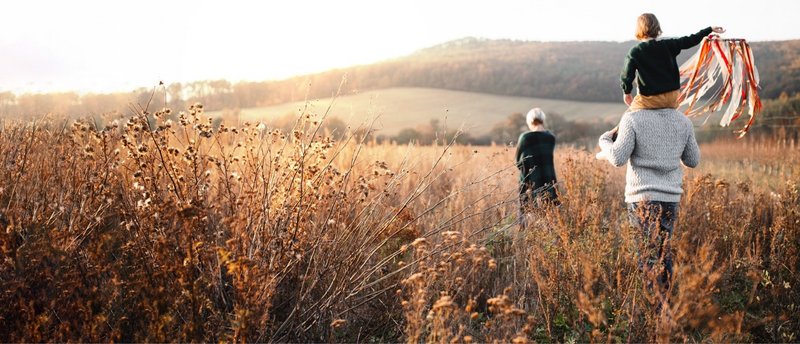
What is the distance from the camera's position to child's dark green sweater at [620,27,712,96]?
4.02m

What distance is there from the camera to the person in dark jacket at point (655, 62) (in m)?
4.02

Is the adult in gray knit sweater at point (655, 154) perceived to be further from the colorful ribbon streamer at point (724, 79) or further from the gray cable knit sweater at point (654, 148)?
the colorful ribbon streamer at point (724, 79)

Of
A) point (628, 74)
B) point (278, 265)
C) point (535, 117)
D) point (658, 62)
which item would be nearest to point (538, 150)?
point (535, 117)

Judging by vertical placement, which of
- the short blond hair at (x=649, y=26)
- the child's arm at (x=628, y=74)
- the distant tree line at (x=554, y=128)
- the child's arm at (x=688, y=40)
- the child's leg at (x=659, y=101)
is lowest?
the distant tree line at (x=554, y=128)

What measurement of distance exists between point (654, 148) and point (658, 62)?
22.2 inches

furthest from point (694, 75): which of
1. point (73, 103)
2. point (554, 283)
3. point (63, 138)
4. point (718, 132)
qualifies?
point (718, 132)

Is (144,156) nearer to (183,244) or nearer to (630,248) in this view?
(183,244)

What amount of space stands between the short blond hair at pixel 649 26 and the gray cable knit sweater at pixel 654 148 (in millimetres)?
498

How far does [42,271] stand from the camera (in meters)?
Answer: 3.00

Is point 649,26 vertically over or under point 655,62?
over

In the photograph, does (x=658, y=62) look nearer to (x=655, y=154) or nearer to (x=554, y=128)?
(x=655, y=154)

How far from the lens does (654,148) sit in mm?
4078

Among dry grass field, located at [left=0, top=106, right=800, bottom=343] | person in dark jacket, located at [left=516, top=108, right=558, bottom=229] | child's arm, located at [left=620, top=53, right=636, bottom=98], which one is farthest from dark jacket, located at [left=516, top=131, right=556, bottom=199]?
child's arm, located at [left=620, top=53, right=636, bottom=98]

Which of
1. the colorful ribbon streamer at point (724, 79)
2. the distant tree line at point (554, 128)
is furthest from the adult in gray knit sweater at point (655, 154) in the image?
the distant tree line at point (554, 128)
